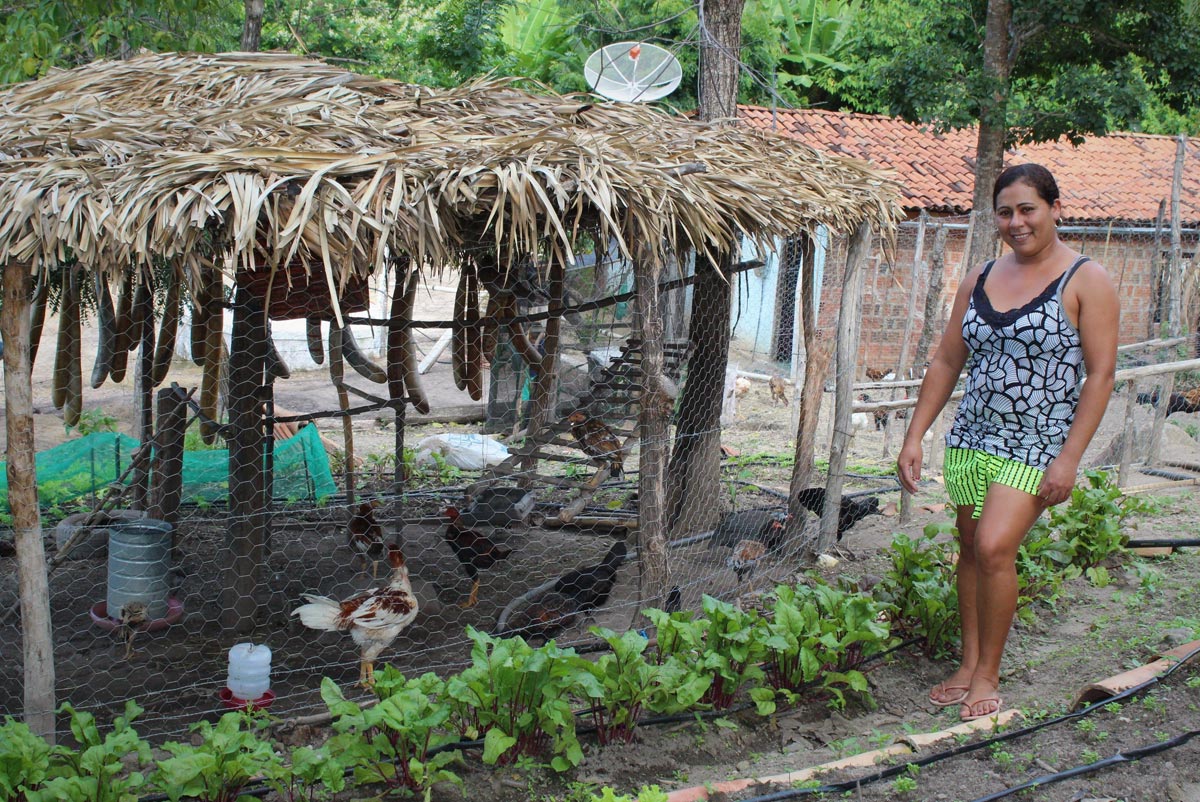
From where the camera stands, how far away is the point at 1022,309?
2.98 meters

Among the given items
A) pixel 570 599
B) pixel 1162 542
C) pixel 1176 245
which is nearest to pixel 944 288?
pixel 1176 245

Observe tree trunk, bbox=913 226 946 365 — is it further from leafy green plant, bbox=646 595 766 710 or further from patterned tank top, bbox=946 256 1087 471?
leafy green plant, bbox=646 595 766 710

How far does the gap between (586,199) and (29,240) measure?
200 centimetres

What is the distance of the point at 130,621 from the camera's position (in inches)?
178

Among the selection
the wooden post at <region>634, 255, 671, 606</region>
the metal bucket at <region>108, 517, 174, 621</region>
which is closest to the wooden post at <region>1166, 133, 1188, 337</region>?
the wooden post at <region>634, 255, 671, 606</region>

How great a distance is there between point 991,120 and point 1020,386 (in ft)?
18.2

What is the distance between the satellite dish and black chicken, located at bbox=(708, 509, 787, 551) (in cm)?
302

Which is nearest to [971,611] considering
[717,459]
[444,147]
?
[444,147]

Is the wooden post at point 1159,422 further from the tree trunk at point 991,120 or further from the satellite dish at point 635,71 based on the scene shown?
Result: the satellite dish at point 635,71

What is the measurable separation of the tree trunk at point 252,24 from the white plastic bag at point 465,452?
12.0 ft

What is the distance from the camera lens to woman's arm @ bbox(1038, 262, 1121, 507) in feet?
9.36

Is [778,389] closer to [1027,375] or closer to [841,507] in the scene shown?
[841,507]

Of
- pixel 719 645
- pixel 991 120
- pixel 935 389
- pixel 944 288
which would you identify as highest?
pixel 991 120

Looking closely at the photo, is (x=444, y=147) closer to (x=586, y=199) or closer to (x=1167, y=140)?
(x=586, y=199)
